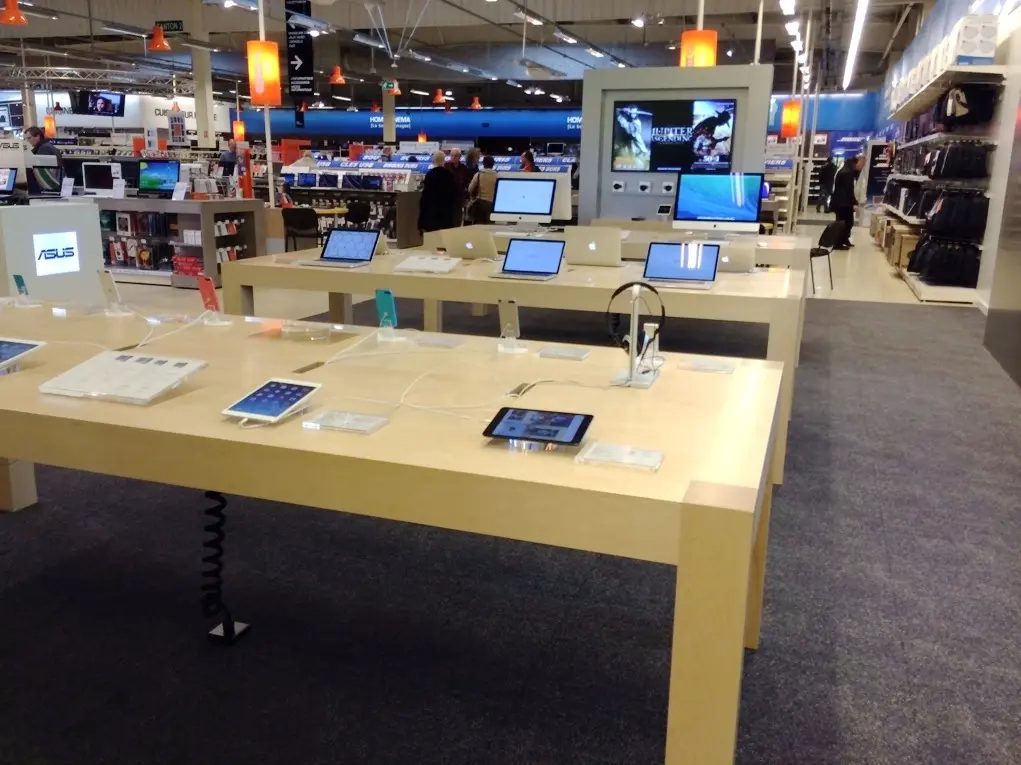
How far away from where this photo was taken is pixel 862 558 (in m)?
2.90

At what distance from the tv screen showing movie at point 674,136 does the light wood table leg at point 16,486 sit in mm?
5866

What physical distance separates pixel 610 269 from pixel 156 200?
19.6ft

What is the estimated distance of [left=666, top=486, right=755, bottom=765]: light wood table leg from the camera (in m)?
1.27

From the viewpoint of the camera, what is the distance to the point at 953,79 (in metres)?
8.69

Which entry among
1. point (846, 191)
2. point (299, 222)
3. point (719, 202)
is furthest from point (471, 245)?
point (846, 191)

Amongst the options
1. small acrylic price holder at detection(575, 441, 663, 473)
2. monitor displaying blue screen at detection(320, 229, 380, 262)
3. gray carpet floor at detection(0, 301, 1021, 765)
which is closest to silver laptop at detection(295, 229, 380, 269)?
monitor displaying blue screen at detection(320, 229, 380, 262)

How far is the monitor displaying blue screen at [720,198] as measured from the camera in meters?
5.29

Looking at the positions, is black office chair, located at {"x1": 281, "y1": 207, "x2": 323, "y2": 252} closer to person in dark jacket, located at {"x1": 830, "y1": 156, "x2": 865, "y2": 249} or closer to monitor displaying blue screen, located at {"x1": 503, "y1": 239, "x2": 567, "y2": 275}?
monitor displaying blue screen, located at {"x1": 503, "y1": 239, "x2": 567, "y2": 275}

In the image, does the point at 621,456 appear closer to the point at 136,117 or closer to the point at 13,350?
the point at 13,350

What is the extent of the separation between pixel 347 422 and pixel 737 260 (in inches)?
125

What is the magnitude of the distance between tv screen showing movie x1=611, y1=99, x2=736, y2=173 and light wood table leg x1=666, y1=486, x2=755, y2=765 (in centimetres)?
670

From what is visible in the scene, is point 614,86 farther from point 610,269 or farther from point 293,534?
point 293,534

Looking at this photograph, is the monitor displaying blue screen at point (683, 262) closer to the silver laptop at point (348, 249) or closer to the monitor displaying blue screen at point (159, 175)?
the silver laptop at point (348, 249)

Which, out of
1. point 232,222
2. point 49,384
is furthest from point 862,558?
point 232,222
